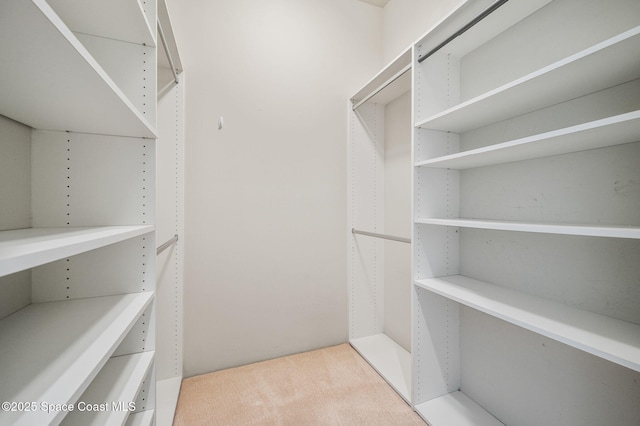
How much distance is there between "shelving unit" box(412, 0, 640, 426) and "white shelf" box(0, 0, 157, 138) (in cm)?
124

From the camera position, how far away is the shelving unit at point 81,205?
0.55 metres

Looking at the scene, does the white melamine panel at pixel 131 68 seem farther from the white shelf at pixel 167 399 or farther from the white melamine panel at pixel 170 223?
the white shelf at pixel 167 399

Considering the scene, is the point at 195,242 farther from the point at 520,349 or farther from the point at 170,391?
the point at 520,349

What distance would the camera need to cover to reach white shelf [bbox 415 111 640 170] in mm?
691

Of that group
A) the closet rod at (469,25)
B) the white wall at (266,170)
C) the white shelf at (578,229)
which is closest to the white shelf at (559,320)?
the white shelf at (578,229)

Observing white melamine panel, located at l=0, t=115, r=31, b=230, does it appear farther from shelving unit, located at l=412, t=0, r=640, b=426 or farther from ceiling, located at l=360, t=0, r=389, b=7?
ceiling, located at l=360, t=0, r=389, b=7

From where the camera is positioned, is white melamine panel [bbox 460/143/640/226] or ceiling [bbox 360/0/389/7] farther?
ceiling [bbox 360/0/389/7]

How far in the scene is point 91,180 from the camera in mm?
945

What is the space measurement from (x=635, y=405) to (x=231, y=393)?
5.82 feet

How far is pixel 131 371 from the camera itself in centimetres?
90

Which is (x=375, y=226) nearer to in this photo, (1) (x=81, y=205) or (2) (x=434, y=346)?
(2) (x=434, y=346)

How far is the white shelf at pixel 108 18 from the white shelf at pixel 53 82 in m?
0.34

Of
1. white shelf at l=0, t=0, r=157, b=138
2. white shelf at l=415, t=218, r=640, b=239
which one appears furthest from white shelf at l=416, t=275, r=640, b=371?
white shelf at l=0, t=0, r=157, b=138

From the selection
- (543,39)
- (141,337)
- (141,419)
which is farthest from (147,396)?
(543,39)
